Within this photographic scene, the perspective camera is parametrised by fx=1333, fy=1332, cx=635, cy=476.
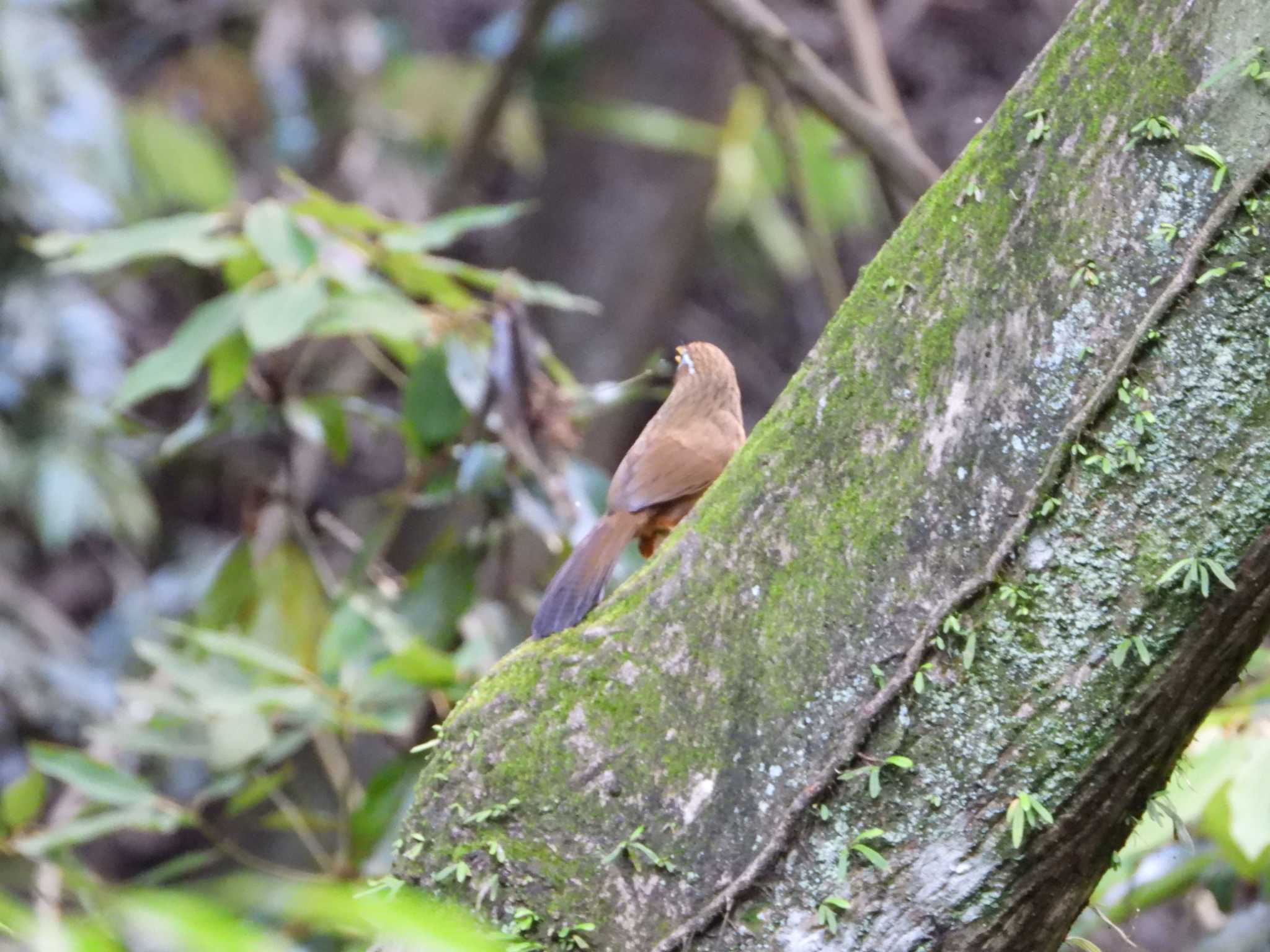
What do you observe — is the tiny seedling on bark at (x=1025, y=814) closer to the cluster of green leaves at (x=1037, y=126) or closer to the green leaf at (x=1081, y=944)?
the green leaf at (x=1081, y=944)

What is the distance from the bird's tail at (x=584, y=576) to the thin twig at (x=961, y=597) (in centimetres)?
33

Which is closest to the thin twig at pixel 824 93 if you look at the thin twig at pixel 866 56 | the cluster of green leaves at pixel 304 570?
the thin twig at pixel 866 56

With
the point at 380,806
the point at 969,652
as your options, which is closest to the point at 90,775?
the point at 380,806

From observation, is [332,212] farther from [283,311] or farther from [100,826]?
[100,826]

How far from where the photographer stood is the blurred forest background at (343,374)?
2115 millimetres

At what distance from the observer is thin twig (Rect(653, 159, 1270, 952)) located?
3.52 feet

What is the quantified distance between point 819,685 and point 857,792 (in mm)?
96

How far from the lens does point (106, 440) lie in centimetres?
370

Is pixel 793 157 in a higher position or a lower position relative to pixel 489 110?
higher

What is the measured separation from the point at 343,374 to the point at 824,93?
1.91 m

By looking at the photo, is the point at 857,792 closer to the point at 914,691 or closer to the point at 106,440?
the point at 914,691

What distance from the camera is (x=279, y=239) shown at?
87.5 inches

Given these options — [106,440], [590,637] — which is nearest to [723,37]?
[106,440]

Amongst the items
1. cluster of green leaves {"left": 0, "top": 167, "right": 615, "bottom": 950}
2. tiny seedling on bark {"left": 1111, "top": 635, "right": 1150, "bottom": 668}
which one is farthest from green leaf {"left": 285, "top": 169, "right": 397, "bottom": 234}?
tiny seedling on bark {"left": 1111, "top": 635, "right": 1150, "bottom": 668}
